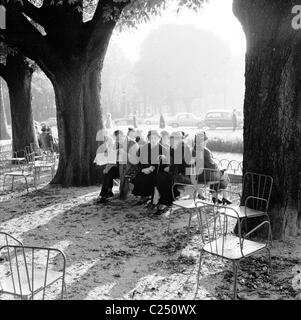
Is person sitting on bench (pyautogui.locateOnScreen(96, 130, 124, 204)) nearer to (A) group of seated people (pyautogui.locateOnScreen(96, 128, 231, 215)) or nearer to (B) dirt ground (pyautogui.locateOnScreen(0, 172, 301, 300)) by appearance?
(A) group of seated people (pyautogui.locateOnScreen(96, 128, 231, 215))

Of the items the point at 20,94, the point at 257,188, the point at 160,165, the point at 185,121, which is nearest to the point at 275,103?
the point at 257,188

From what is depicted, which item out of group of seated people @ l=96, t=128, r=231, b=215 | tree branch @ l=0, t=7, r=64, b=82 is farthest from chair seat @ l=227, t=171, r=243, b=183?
tree branch @ l=0, t=7, r=64, b=82

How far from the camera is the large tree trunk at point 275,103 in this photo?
645cm

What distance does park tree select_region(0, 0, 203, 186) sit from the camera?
36.6 feet

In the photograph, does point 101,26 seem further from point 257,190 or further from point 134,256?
point 134,256

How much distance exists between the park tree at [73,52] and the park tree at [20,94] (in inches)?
205

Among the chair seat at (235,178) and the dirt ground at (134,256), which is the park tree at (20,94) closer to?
the dirt ground at (134,256)

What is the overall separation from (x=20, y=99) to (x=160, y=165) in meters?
10.3

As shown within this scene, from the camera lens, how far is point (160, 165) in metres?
8.93

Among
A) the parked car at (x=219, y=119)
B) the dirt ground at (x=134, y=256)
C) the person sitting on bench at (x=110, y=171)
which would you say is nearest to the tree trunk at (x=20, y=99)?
the dirt ground at (x=134, y=256)

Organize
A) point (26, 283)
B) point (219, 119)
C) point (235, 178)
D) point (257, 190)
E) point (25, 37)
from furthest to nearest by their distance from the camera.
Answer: point (219, 119)
point (235, 178)
point (25, 37)
point (257, 190)
point (26, 283)

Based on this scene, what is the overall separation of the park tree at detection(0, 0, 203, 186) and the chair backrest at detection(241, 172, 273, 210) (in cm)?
574

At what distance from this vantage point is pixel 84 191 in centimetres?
1157
